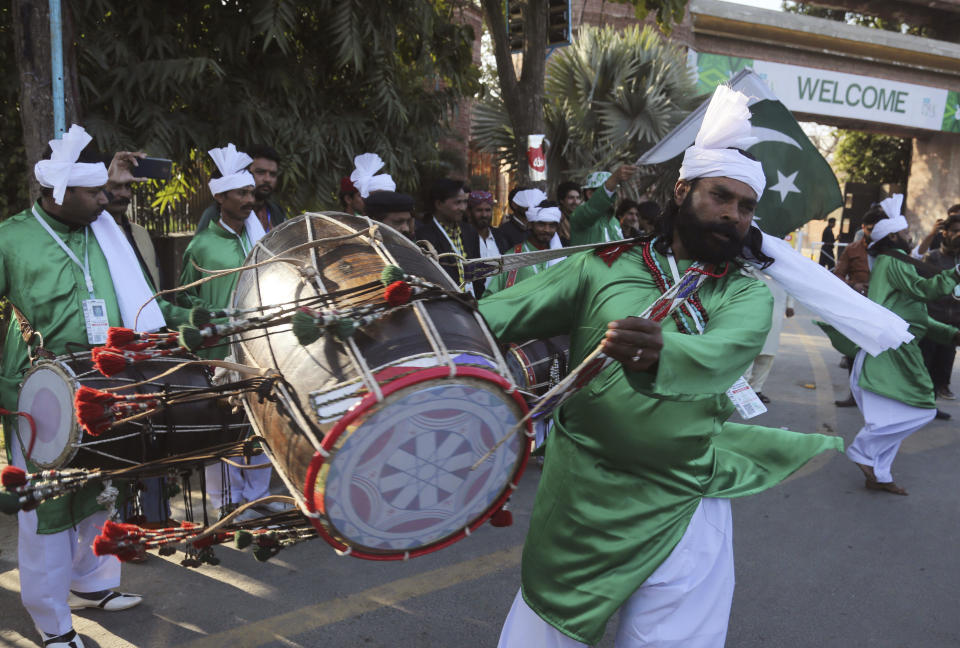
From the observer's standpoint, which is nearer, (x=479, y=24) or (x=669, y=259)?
(x=669, y=259)

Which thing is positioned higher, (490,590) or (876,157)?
(490,590)

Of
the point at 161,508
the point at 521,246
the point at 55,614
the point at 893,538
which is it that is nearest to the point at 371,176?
the point at 521,246

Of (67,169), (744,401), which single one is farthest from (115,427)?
(744,401)

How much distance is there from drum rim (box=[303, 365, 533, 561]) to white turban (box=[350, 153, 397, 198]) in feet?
11.5

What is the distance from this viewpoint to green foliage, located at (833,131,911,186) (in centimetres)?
2377

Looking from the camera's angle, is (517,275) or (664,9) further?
(664,9)

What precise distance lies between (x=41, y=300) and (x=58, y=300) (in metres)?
0.06

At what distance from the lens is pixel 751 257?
218 centimetres

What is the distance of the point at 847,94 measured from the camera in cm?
1945

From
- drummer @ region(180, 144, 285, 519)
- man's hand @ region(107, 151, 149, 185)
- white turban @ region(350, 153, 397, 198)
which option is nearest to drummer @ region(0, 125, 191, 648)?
man's hand @ region(107, 151, 149, 185)

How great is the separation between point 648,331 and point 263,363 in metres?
0.96

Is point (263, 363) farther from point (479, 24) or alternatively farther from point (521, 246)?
point (479, 24)

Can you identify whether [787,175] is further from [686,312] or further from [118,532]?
[118,532]

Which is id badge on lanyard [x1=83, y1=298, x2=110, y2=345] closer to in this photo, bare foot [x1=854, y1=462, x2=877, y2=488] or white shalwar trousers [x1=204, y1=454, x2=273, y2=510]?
white shalwar trousers [x1=204, y1=454, x2=273, y2=510]
